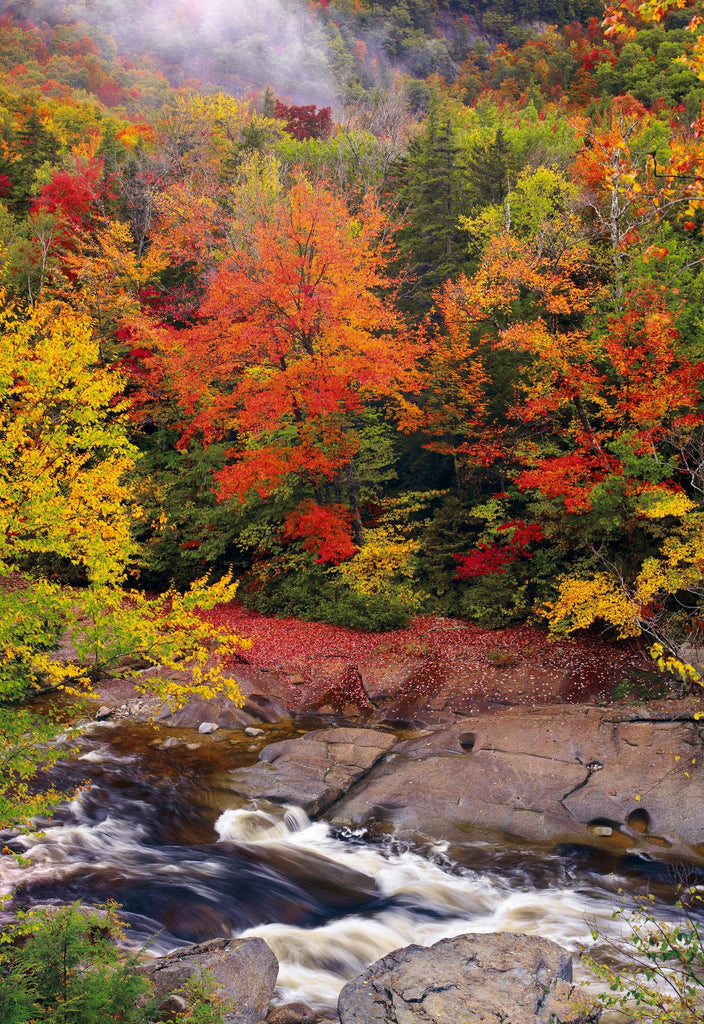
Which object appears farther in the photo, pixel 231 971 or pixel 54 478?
pixel 54 478

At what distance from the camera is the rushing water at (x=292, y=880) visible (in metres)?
8.79

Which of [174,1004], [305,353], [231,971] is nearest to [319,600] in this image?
[305,353]

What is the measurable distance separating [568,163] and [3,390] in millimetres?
37444

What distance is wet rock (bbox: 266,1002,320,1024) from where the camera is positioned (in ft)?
23.2

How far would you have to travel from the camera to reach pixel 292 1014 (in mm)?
7195

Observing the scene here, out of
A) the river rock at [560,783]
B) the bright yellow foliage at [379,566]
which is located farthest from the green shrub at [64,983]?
the bright yellow foliage at [379,566]

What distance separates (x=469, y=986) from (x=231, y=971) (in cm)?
245

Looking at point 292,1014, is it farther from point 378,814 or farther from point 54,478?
point 54,478

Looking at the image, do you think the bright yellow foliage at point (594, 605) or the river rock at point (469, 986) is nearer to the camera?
the river rock at point (469, 986)

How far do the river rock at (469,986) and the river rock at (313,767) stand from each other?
5.05 m

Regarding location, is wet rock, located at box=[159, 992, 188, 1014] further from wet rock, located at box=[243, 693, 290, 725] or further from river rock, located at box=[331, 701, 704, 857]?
wet rock, located at box=[243, 693, 290, 725]

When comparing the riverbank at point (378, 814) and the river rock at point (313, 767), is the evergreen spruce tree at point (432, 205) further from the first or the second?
the river rock at point (313, 767)

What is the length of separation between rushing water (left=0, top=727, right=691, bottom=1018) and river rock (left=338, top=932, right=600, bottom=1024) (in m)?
0.90

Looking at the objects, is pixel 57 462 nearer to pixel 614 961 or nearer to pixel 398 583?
pixel 614 961
